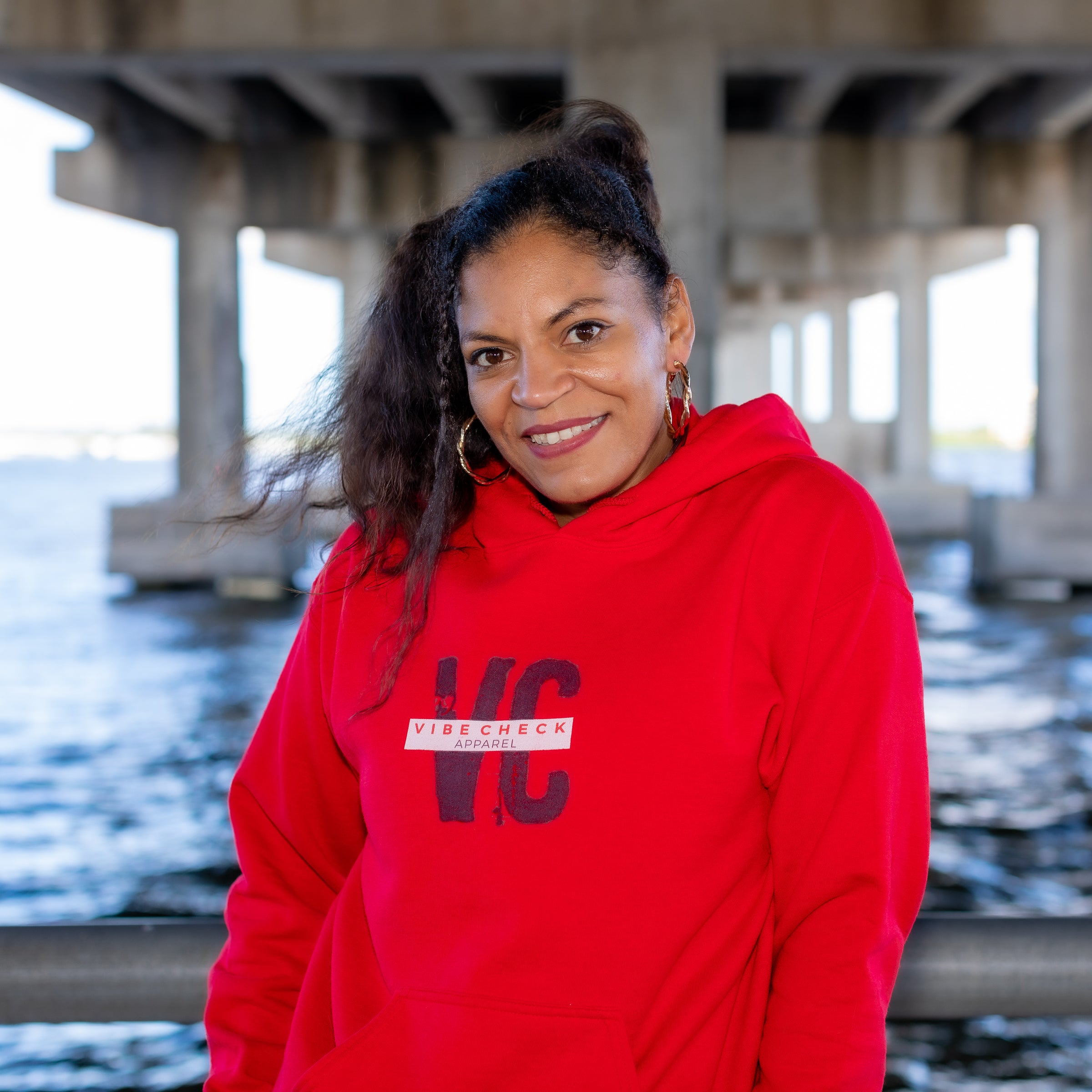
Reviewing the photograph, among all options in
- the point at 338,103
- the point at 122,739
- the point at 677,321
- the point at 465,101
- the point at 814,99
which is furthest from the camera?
the point at 338,103

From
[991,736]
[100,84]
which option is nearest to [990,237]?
[100,84]

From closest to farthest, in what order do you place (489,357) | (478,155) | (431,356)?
(489,357)
(431,356)
(478,155)

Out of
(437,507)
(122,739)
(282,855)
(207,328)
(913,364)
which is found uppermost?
(913,364)

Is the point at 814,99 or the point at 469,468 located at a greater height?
the point at 814,99

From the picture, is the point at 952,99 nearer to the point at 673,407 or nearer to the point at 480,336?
the point at 673,407

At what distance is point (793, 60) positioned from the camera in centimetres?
1071

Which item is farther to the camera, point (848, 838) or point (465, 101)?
point (465, 101)

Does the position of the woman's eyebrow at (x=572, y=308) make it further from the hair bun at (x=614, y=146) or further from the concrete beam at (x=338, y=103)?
the concrete beam at (x=338, y=103)

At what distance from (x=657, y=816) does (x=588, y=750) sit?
12 centimetres

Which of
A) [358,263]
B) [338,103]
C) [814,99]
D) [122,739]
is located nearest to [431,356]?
[122,739]

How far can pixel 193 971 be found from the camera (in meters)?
1.91

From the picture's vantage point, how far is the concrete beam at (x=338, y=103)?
14922 millimetres

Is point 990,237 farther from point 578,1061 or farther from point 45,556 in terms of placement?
point 578,1061

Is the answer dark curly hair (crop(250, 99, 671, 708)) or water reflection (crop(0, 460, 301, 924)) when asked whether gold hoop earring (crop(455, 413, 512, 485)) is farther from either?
water reflection (crop(0, 460, 301, 924))
